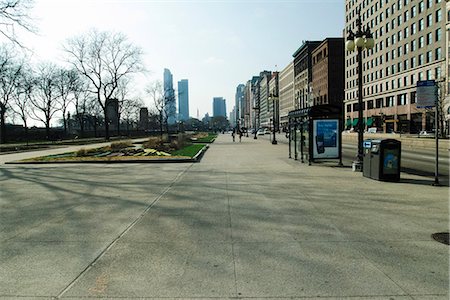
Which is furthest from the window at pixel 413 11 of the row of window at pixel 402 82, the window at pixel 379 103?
the window at pixel 379 103

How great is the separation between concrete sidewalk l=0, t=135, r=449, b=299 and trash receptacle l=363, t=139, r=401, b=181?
1.00m

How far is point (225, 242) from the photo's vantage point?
228 inches

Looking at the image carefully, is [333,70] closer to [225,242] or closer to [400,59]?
[400,59]

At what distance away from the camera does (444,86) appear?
50781 mm

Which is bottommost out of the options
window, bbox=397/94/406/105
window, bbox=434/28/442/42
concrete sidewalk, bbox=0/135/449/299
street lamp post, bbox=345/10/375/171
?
concrete sidewalk, bbox=0/135/449/299

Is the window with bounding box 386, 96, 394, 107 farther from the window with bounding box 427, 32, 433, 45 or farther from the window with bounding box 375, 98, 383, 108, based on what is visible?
the window with bounding box 427, 32, 433, 45

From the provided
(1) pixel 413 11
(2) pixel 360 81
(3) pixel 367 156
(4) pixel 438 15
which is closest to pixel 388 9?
(1) pixel 413 11

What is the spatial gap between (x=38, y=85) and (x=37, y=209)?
67.8 meters

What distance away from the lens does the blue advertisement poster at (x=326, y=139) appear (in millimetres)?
17609

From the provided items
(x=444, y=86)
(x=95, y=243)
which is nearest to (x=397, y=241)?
(x=95, y=243)

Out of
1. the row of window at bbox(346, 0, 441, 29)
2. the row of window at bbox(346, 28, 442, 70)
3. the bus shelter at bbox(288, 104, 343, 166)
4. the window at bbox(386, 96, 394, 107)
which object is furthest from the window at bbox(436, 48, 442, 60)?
the bus shelter at bbox(288, 104, 343, 166)

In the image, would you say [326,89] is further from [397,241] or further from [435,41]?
[397,241]

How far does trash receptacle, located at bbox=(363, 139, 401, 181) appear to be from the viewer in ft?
39.1

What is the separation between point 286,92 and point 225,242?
6985 inches
